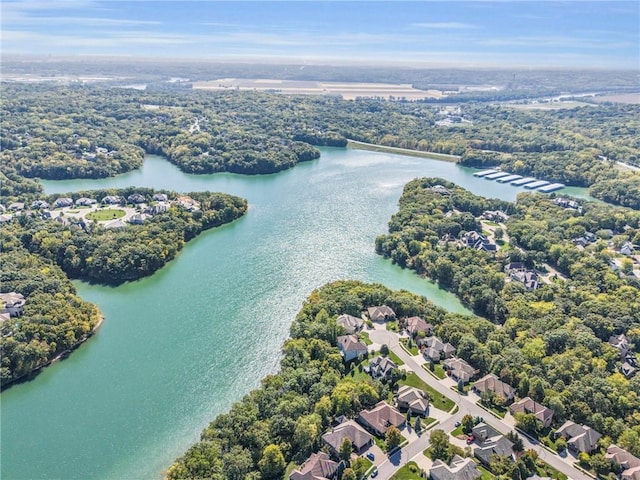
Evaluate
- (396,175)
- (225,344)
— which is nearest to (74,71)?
(396,175)

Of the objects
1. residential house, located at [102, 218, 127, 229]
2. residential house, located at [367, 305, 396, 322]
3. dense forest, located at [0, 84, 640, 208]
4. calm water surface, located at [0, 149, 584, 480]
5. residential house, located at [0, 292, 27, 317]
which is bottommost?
calm water surface, located at [0, 149, 584, 480]

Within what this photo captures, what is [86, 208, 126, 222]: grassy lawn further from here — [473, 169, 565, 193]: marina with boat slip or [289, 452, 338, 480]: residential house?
[473, 169, 565, 193]: marina with boat slip

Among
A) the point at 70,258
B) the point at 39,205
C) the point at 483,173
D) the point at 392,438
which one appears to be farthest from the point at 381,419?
the point at 483,173

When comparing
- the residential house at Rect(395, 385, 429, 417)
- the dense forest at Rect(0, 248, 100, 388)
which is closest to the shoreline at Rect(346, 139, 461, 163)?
the residential house at Rect(395, 385, 429, 417)

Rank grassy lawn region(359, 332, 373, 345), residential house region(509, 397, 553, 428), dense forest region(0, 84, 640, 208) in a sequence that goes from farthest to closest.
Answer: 1. dense forest region(0, 84, 640, 208)
2. grassy lawn region(359, 332, 373, 345)
3. residential house region(509, 397, 553, 428)

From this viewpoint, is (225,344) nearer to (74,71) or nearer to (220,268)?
(220,268)

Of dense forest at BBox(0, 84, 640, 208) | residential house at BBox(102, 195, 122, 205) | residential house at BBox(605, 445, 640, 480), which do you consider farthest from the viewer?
dense forest at BBox(0, 84, 640, 208)
